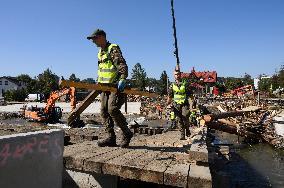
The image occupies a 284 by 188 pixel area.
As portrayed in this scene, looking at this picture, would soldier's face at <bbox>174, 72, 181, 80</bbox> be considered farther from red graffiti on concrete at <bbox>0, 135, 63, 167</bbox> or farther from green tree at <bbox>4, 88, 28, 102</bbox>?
green tree at <bbox>4, 88, 28, 102</bbox>

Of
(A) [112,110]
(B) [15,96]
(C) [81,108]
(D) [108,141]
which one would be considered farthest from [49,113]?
(B) [15,96]

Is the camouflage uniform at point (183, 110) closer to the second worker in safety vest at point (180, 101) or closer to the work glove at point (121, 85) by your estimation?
the second worker in safety vest at point (180, 101)

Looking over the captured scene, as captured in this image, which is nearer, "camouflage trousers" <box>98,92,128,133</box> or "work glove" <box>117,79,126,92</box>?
"work glove" <box>117,79,126,92</box>

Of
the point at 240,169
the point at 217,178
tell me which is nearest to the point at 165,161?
the point at 217,178

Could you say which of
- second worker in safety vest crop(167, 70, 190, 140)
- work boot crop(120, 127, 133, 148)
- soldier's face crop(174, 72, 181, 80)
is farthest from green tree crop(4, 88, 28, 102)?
work boot crop(120, 127, 133, 148)

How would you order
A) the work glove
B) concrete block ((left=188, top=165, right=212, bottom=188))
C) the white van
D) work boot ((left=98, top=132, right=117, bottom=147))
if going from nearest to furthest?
concrete block ((left=188, top=165, right=212, bottom=188)) < the work glove < work boot ((left=98, top=132, right=117, bottom=147)) < the white van

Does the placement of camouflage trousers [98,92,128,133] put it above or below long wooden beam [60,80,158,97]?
below

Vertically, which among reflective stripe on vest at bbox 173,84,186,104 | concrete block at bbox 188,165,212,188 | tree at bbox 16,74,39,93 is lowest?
concrete block at bbox 188,165,212,188

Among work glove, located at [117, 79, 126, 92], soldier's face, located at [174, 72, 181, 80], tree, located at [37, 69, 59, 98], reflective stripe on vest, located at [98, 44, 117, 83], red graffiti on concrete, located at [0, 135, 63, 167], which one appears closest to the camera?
red graffiti on concrete, located at [0, 135, 63, 167]

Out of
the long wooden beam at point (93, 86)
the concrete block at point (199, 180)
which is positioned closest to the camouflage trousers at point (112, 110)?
the long wooden beam at point (93, 86)

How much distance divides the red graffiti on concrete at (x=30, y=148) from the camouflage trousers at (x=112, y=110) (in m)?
1.53

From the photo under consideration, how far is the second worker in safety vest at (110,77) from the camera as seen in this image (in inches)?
227

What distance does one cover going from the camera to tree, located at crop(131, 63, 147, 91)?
287 feet

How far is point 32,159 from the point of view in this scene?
385 centimetres
